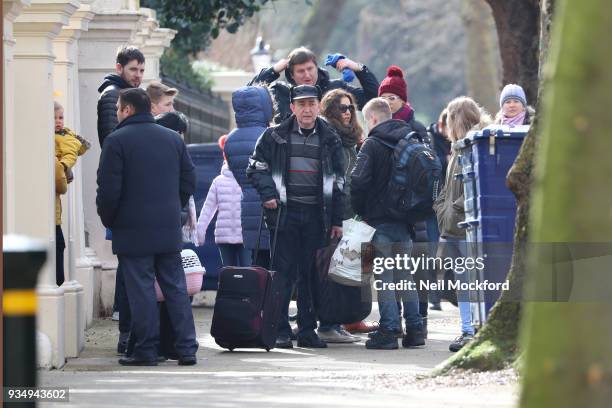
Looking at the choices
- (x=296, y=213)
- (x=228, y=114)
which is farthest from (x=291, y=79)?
(x=228, y=114)

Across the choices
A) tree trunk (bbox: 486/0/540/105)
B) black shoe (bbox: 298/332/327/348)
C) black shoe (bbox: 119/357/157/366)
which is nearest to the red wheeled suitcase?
black shoe (bbox: 298/332/327/348)

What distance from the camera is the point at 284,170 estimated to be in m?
12.8

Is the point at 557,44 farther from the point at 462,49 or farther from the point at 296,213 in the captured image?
the point at 462,49

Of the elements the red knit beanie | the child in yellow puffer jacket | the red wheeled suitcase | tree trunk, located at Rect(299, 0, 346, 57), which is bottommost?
the red wheeled suitcase

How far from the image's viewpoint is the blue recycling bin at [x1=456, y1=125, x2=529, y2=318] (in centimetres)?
1161

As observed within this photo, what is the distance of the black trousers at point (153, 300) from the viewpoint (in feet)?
38.1

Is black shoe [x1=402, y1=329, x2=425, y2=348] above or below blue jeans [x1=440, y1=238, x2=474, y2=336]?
below

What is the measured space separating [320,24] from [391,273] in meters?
35.6

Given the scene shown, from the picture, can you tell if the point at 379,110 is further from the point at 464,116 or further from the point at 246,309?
the point at 246,309

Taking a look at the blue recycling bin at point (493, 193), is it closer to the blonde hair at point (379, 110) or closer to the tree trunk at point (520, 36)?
the blonde hair at point (379, 110)

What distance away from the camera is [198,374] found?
1083cm

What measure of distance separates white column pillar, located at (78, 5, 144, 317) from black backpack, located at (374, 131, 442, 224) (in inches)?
A: 177

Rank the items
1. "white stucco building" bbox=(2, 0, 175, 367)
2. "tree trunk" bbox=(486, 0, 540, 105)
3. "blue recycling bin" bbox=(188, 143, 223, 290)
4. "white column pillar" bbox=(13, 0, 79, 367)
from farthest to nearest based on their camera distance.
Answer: "tree trunk" bbox=(486, 0, 540, 105) < "blue recycling bin" bbox=(188, 143, 223, 290) < "white column pillar" bbox=(13, 0, 79, 367) < "white stucco building" bbox=(2, 0, 175, 367)

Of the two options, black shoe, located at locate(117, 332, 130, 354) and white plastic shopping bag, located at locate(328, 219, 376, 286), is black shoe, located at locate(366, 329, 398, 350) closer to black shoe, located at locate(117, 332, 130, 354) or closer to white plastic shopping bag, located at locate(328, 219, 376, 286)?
white plastic shopping bag, located at locate(328, 219, 376, 286)
